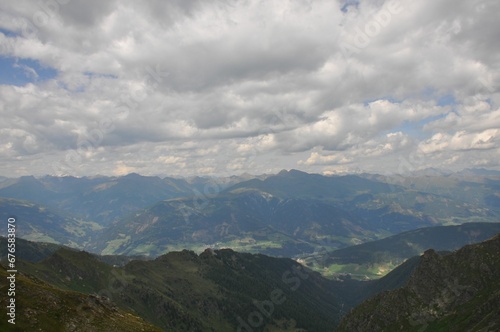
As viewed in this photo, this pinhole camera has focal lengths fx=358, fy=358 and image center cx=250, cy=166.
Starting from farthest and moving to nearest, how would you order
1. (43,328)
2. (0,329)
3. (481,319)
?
(481,319) → (43,328) → (0,329)

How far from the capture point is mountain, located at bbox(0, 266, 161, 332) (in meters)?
95.5

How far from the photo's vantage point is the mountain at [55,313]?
3760 inches

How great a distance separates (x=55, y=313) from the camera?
102500mm

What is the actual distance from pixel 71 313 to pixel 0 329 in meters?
20.1

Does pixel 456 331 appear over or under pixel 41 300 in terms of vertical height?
under

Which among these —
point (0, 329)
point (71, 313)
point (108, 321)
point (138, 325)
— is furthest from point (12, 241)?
point (138, 325)

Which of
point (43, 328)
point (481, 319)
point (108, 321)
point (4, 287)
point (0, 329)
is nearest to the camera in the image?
point (0, 329)

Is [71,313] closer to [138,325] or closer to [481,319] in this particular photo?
[138,325]

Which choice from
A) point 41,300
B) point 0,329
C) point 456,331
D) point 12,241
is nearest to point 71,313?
point 41,300

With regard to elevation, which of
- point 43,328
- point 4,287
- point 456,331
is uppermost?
Answer: point 4,287

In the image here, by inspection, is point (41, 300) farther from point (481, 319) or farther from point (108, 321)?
point (481, 319)

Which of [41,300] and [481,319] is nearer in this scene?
[41,300]

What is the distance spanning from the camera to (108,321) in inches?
4513

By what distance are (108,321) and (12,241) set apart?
4234 cm
